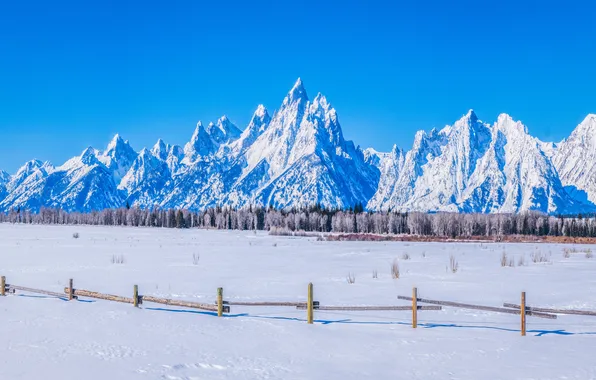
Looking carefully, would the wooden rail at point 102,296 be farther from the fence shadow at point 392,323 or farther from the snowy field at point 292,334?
the fence shadow at point 392,323

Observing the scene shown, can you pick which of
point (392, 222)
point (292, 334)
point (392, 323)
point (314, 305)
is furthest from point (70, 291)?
point (392, 222)

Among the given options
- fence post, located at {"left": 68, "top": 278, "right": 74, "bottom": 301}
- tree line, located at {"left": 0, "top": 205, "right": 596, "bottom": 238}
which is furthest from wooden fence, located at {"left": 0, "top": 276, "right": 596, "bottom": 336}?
tree line, located at {"left": 0, "top": 205, "right": 596, "bottom": 238}

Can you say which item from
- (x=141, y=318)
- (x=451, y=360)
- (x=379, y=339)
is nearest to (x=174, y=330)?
(x=141, y=318)

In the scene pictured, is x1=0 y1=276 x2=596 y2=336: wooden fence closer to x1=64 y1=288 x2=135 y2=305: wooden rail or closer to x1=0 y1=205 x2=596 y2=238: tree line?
x1=64 y1=288 x2=135 y2=305: wooden rail

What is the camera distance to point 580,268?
38375 millimetres

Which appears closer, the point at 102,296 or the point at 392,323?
the point at 392,323

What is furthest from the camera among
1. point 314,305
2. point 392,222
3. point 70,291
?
point 392,222

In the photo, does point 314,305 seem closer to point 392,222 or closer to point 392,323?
point 392,323

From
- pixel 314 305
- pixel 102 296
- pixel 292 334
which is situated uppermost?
pixel 314 305

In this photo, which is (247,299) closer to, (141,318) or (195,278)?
(141,318)

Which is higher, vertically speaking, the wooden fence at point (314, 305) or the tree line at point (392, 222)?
the tree line at point (392, 222)

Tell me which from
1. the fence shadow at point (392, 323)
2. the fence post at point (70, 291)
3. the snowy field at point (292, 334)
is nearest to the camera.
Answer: the snowy field at point (292, 334)

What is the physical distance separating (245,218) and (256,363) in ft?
560

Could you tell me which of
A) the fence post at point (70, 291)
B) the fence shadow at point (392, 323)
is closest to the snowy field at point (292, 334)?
the fence shadow at point (392, 323)
